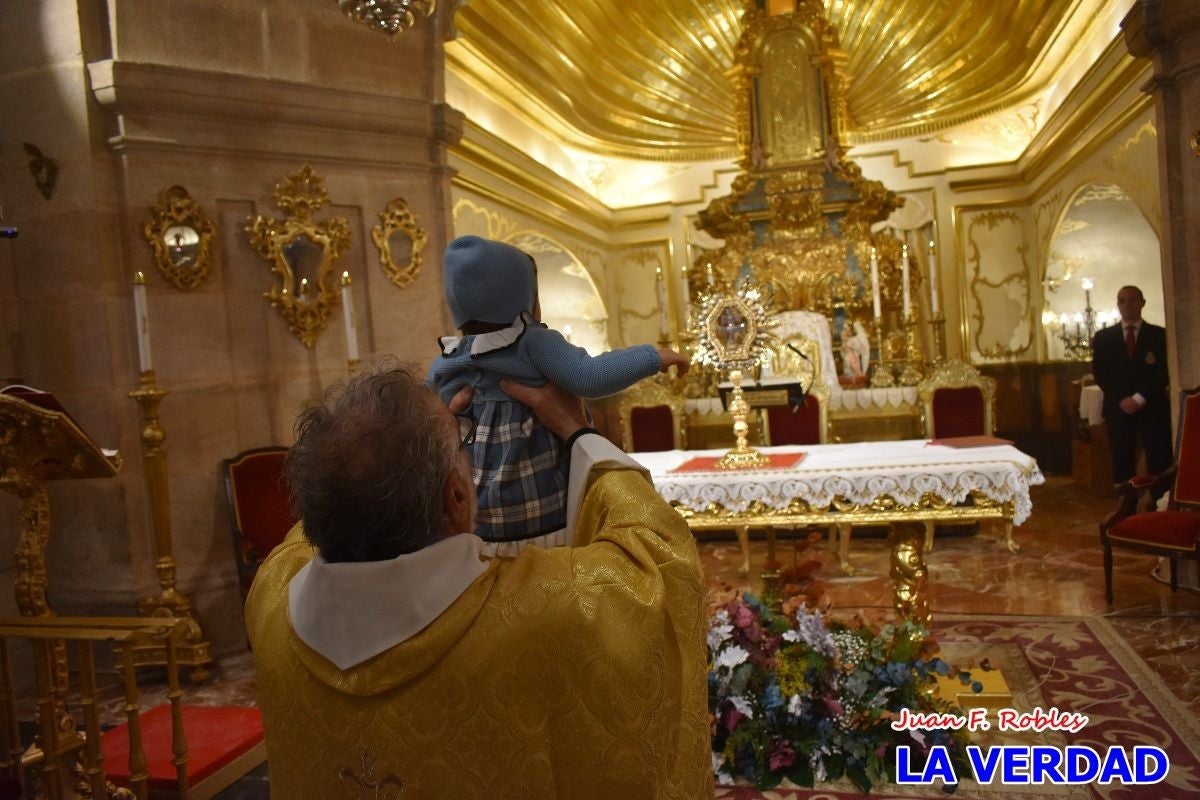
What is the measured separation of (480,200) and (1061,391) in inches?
261

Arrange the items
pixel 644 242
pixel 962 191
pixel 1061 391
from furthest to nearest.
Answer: pixel 644 242 < pixel 962 191 < pixel 1061 391

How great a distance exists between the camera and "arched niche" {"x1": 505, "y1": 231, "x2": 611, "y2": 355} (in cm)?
1033

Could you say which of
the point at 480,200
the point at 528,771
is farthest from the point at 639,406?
the point at 528,771

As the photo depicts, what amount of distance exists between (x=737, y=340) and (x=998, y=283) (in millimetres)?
Result: 7477

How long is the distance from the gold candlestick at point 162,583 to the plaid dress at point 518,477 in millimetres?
3084

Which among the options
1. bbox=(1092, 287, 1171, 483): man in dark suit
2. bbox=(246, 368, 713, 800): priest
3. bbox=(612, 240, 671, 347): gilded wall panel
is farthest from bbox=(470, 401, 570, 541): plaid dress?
bbox=(612, 240, 671, 347): gilded wall panel

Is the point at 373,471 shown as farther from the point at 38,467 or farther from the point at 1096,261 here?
the point at 1096,261

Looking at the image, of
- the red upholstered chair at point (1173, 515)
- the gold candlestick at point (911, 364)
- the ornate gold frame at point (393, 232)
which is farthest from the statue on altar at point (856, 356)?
the ornate gold frame at point (393, 232)

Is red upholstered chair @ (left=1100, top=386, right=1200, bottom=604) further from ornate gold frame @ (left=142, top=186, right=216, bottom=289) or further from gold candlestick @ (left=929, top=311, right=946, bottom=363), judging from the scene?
gold candlestick @ (left=929, top=311, right=946, bottom=363)

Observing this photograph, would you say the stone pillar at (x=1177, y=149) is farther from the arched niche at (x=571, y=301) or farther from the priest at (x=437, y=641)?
the arched niche at (x=571, y=301)

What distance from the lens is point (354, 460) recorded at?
1.13 metres

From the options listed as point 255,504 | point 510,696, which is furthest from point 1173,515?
point 255,504

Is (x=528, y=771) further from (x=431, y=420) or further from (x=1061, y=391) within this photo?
(x=1061, y=391)

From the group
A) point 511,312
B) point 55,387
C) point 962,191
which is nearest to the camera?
point 511,312
